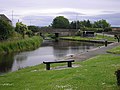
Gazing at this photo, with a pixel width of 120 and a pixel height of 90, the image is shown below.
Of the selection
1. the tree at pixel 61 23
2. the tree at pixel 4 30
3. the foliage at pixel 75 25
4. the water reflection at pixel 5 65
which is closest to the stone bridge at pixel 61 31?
the foliage at pixel 75 25

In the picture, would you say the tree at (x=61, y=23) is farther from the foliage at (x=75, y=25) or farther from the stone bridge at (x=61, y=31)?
the stone bridge at (x=61, y=31)

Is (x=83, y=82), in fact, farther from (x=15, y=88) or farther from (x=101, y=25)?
(x=101, y=25)

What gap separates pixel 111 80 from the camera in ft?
53.0

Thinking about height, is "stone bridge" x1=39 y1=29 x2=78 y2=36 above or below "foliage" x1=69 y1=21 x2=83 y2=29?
below

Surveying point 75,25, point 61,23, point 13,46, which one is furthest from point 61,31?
point 13,46

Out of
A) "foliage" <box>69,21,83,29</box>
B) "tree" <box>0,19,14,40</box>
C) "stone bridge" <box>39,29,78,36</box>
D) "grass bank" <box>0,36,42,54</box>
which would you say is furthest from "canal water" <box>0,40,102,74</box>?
"foliage" <box>69,21,83,29</box>

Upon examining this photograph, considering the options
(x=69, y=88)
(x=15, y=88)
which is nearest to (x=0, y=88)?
(x=15, y=88)

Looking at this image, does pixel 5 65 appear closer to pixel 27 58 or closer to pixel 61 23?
pixel 27 58

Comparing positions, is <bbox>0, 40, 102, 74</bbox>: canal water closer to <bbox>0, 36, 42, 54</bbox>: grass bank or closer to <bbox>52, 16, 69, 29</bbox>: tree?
<bbox>0, 36, 42, 54</bbox>: grass bank

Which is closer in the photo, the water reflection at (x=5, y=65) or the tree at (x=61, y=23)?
the water reflection at (x=5, y=65)

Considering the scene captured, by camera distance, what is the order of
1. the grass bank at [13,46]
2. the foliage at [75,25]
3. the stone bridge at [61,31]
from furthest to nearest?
1. the foliage at [75,25]
2. the stone bridge at [61,31]
3. the grass bank at [13,46]

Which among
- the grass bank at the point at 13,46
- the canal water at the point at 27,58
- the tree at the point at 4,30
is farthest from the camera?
the tree at the point at 4,30

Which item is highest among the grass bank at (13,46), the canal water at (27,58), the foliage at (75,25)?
the foliage at (75,25)

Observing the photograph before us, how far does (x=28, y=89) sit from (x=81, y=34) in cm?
12900
